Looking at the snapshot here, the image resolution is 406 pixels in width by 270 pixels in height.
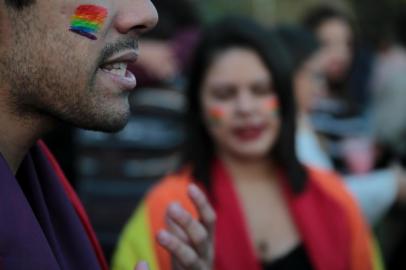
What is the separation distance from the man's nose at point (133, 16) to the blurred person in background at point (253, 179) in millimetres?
988

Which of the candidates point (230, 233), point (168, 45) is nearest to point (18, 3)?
point (230, 233)

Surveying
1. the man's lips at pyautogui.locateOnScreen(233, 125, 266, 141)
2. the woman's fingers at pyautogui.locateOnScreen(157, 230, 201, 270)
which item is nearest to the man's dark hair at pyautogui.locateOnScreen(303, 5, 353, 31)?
the man's lips at pyautogui.locateOnScreen(233, 125, 266, 141)

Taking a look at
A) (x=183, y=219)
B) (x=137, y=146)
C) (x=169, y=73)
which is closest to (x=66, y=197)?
(x=183, y=219)

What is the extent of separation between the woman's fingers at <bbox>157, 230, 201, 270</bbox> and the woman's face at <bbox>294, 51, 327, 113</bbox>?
207 centimetres

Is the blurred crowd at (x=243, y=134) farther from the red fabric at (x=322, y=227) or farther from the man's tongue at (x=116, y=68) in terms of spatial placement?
the man's tongue at (x=116, y=68)

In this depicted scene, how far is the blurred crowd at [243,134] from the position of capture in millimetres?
2982

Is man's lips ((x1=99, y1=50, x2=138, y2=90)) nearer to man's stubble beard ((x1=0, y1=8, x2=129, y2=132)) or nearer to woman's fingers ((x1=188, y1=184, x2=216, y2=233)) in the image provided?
man's stubble beard ((x1=0, y1=8, x2=129, y2=132))

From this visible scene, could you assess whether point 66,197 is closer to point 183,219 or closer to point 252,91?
point 183,219

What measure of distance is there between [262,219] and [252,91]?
0.52 metres

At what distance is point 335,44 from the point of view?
539 centimetres

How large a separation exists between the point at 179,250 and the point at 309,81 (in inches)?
98.8

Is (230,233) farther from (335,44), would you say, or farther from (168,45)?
(335,44)

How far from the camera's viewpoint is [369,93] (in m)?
6.60

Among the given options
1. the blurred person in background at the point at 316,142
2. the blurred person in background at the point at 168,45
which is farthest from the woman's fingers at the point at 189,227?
the blurred person in background at the point at 168,45
